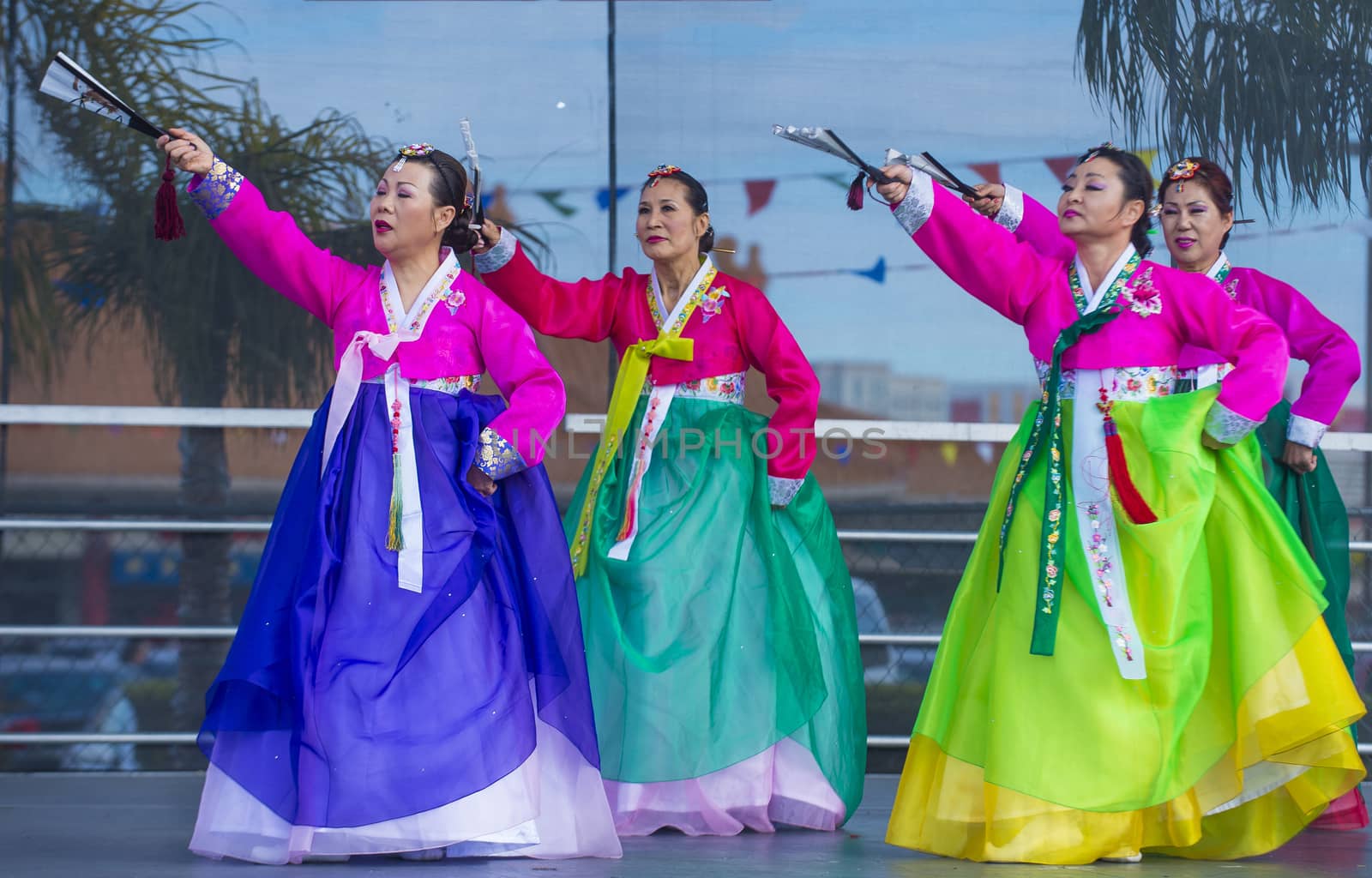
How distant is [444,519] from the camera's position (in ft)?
10.5

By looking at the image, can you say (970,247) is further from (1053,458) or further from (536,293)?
(536,293)

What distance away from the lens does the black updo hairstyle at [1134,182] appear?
336 cm

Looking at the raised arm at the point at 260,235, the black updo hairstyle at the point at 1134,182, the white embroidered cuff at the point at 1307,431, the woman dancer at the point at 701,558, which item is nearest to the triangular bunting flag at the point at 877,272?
the woman dancer at the point at 701,558

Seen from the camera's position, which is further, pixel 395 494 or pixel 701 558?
pixel 701 558

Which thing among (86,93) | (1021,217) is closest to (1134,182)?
(1021,217)

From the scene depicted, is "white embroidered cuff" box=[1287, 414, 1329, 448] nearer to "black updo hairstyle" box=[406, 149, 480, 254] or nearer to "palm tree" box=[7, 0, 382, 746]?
"black updo hairstyle" box=[406, 149, 480, 254]

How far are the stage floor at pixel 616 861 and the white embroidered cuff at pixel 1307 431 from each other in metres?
0.91

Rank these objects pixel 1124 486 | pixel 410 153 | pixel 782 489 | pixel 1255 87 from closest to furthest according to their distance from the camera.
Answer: pixel 1124 486
pixel 410 153
pixel 782 489
pixel 1255 87

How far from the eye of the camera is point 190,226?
15.4 ft

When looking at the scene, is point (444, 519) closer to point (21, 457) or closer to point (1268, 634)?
point (1268, 634)

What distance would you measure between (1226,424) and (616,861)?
Answer: 1.46 metres

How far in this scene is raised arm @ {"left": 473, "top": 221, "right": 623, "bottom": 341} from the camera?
3.88 metres

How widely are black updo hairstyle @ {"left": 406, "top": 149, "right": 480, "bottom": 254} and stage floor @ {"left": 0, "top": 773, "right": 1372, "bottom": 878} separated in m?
1.29

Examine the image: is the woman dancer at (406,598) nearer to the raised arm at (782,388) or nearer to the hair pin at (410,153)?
the hair pin at (410,153)
